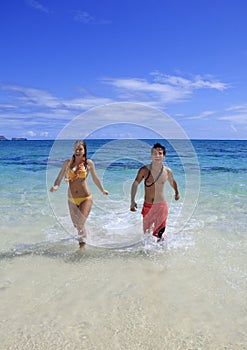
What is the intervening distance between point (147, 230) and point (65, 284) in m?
1.85

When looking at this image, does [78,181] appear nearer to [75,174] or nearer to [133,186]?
[75,174]

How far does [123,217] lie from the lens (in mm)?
7785

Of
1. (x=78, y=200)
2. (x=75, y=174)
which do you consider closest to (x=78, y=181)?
(x=75, y=174)

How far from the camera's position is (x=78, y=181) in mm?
5230


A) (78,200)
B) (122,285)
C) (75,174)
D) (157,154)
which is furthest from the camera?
(78,200)

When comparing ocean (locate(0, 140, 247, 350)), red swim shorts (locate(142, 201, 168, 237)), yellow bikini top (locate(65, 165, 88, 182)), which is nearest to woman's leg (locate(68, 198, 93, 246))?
ocean (locate(0, 140, 247, 350))

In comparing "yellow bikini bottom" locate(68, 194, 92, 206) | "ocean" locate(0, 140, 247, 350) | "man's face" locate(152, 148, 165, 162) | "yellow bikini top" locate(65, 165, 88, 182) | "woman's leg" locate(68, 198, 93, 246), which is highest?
"man's face" locate(152, 148, 165, 162)

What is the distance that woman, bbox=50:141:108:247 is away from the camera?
17.0ft

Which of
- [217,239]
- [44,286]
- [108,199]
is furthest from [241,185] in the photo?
[44,286]

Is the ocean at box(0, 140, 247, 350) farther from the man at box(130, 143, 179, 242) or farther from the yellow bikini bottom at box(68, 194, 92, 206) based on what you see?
the yellow bikini bottom at box(68, 194, 92, 206)

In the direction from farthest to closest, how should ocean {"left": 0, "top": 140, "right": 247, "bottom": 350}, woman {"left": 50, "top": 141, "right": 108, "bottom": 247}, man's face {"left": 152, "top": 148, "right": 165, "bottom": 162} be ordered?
woman {"left": 50, "top": 141, "right": 108, "bottom": 247}
man's face {"left": 152, "top": 148, "right": 165, "bottom": 162}
ocean {"left": 0, "top": 140, "right": 247, "bottom": 350}

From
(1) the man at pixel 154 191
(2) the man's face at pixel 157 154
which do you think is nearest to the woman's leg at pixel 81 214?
(1) the man at pixel 154 191

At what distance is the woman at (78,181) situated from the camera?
517cm

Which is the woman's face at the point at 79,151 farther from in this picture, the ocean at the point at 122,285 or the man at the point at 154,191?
the ocean at the point at 122,285
